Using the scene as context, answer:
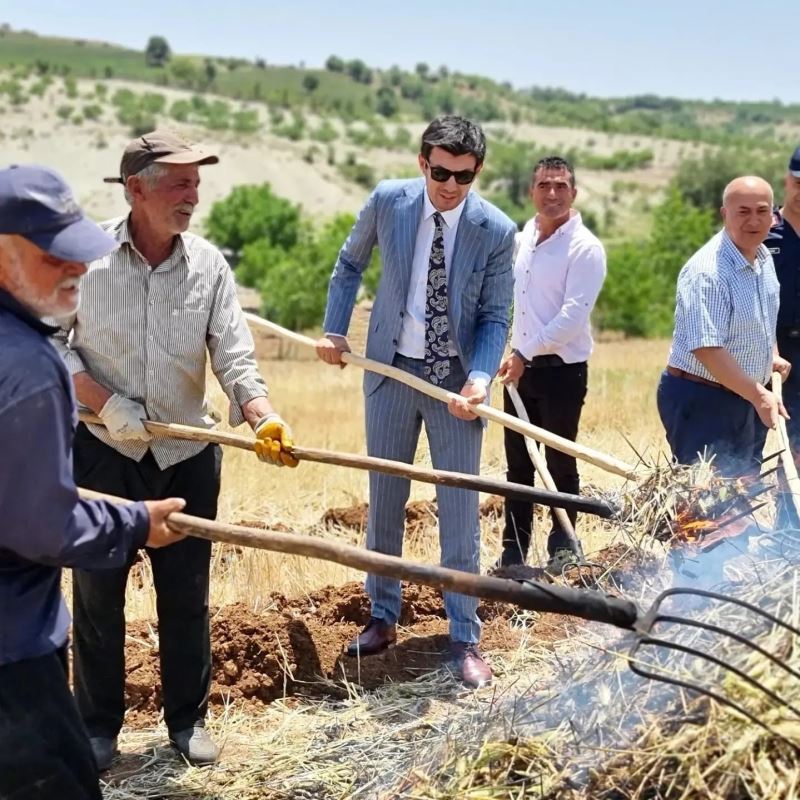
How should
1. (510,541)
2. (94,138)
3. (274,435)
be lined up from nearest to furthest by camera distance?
(274,435)
(510,541)
(94,138)

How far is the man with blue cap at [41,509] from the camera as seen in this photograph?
2744 millimetres

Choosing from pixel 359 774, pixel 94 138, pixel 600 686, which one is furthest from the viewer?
pixel 94 138

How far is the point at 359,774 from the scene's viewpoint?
3926 mm

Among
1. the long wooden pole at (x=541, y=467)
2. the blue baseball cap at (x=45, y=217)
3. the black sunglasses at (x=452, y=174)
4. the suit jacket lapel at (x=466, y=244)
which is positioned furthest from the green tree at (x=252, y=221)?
the blue baseball cap at (x=45, y=217)

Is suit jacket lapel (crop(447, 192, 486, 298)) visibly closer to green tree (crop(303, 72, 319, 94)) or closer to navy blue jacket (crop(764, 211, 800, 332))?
navy blue jacket (crop(764, 211, 800, 332))

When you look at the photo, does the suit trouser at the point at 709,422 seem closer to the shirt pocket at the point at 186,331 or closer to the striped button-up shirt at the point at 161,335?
the striped button-up shirt at the point at 161,335

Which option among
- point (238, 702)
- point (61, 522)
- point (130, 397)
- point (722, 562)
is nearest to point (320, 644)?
point (238, 702)

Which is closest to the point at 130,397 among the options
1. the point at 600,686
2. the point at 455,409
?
the point at 455,409

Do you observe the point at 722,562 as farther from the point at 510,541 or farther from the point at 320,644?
the point at 510,541

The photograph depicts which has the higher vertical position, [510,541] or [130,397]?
[130,397]

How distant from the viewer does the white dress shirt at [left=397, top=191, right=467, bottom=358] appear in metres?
5.00

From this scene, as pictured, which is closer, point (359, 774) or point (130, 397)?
point (359, 774)

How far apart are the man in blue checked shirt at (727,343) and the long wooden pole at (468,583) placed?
7.76 ft

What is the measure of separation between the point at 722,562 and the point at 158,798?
2.19 m
